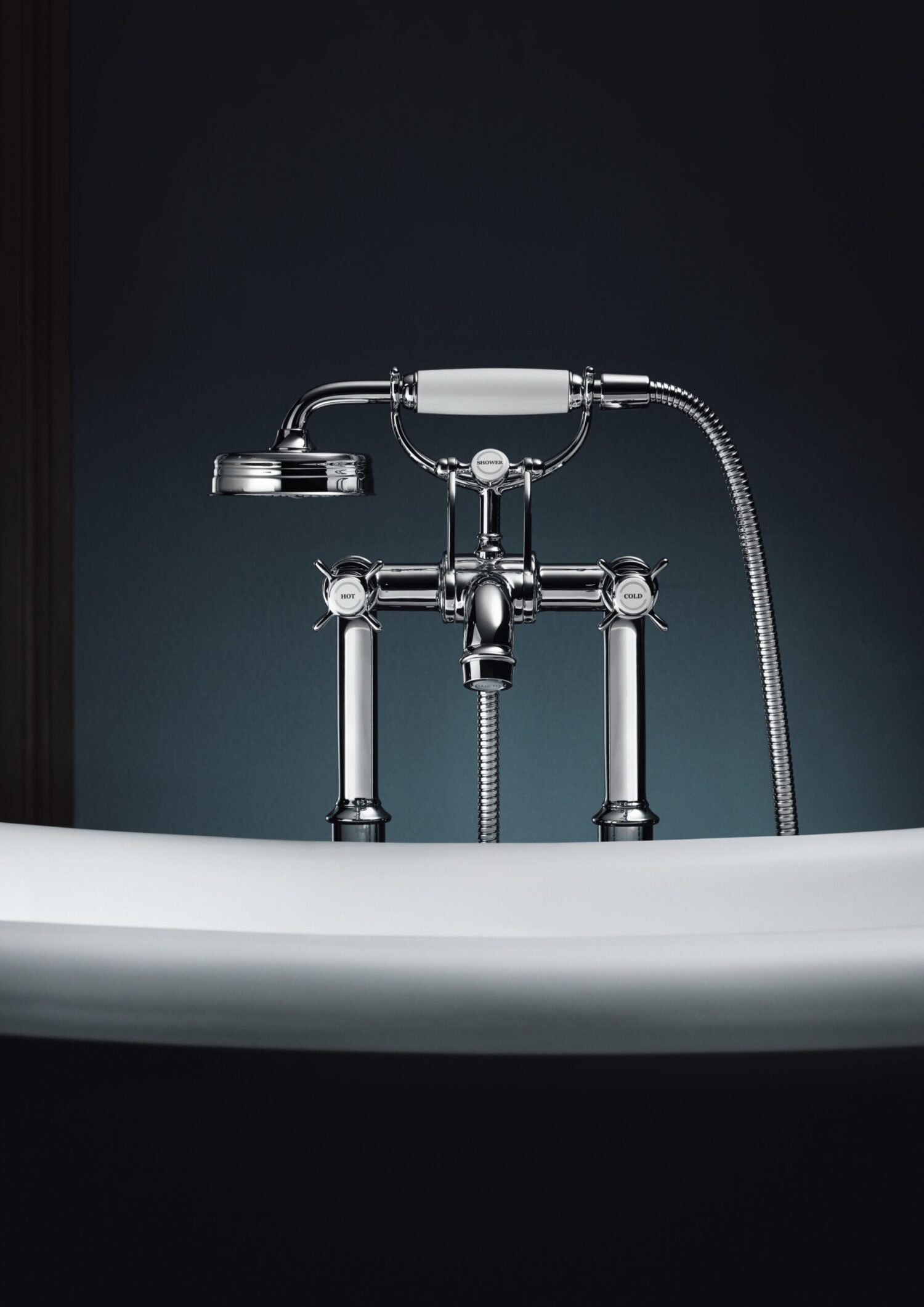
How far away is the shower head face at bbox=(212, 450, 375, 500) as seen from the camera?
77 cm

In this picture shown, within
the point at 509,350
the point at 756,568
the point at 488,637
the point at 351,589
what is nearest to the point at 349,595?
the point at 351,589

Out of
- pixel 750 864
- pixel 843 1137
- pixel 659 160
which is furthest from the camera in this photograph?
pixel 659 160

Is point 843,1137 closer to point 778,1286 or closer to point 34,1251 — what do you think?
point 778,1286

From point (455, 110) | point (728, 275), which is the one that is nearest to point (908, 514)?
point (728, 275)

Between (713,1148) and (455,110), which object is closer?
(713,1148)

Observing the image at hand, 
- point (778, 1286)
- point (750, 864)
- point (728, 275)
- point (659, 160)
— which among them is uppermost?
point (659, 160)

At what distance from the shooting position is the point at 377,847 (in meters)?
0.81

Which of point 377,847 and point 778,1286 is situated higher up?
point 377,847

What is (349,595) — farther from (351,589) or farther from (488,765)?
(488,765)

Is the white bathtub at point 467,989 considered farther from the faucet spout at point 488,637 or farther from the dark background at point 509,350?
the dark background at point 509,350

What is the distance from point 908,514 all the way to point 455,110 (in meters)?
0.57

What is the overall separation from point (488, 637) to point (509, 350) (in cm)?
50

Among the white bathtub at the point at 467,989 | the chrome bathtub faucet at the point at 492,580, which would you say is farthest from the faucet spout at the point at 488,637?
the white bathtub at the point at 467,989

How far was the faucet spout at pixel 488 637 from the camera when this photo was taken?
2.41 ft
